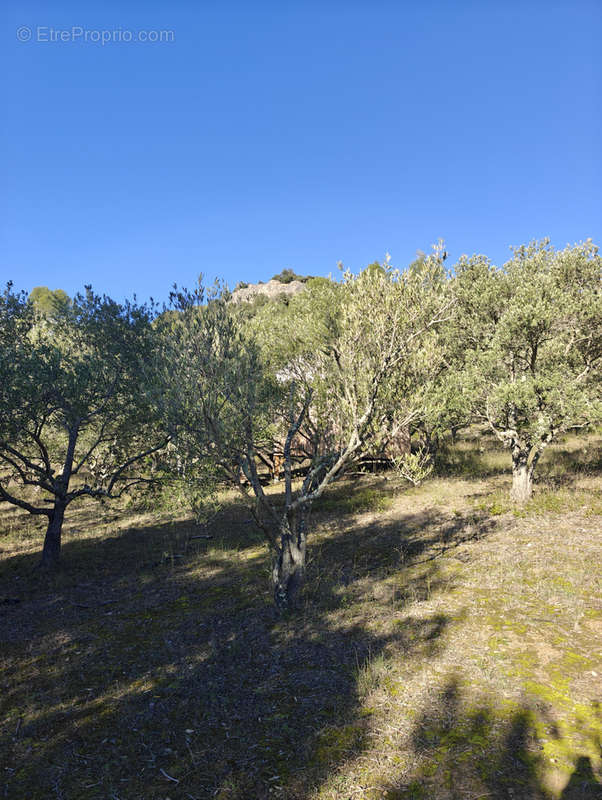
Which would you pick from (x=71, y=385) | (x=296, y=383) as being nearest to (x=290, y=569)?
(x=296, y=383)

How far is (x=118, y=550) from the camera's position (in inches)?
889

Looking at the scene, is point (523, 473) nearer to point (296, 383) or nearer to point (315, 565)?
point (315, 565)

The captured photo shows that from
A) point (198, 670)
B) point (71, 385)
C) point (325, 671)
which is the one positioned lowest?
point (325, 671)

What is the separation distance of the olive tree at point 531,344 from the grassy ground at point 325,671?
14.6ft

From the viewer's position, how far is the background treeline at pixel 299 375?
40.1ft

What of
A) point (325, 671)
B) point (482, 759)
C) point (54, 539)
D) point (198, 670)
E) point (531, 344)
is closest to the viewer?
point (482, 759)

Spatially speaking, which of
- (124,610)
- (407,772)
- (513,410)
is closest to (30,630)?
(124,610)

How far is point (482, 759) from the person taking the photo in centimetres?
726

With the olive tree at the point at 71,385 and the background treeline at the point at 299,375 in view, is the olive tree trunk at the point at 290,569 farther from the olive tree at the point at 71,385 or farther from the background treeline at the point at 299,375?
the olive tree at the point at 71,385

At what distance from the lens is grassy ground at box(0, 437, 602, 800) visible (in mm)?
7375

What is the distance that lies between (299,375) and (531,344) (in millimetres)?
12905

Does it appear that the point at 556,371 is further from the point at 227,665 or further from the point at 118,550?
the point at 118,550

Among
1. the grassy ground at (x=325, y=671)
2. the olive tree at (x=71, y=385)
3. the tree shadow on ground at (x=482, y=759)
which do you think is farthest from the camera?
the olive tree at (x=71, y=385)

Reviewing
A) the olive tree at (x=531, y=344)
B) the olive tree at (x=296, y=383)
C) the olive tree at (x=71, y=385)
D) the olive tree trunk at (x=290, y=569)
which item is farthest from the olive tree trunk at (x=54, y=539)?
the olive tree at (x=531, y=344)
